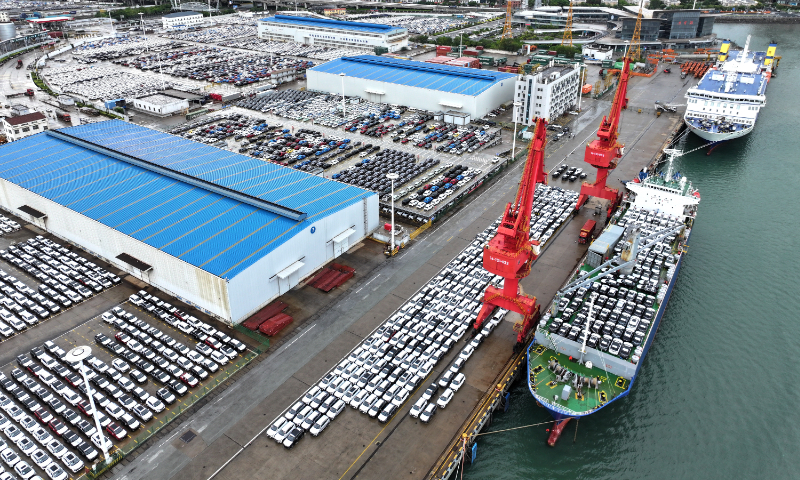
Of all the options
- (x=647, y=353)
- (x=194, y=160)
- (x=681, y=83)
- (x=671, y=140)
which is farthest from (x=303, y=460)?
(x=681, y=83)

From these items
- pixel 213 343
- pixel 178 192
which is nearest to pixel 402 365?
pixel 213 343

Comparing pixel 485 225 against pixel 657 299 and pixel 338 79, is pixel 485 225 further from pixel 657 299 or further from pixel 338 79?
pixel 338 79

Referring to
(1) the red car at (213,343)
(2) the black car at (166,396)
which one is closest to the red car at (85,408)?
(2) the black car at (166,396)

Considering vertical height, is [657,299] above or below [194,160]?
below

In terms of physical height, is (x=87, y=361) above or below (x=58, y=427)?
above

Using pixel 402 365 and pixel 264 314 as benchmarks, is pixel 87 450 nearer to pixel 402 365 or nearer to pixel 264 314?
pixel 264 314

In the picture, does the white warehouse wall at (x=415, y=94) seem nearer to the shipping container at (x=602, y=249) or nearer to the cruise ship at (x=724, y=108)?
the cruise ship at (x=724, y=108)
